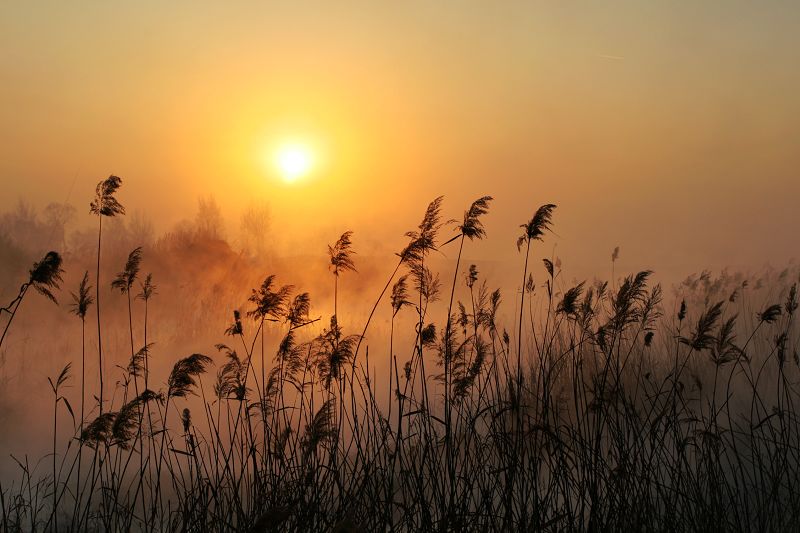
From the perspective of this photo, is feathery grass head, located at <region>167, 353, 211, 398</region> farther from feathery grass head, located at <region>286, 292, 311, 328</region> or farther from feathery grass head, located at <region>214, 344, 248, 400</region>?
feathery grass head, located at <region>286, 292, 311, 328</region>

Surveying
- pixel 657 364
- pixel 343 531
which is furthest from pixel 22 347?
pixel 343 531

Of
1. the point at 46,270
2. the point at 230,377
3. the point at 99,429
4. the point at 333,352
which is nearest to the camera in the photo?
the point at 46,270

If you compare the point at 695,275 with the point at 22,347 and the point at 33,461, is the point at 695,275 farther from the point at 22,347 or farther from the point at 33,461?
the point at 22,347

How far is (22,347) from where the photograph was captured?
1797cm

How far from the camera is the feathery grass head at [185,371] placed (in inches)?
197

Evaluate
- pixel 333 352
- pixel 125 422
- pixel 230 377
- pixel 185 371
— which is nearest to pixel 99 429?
pixel 125 422

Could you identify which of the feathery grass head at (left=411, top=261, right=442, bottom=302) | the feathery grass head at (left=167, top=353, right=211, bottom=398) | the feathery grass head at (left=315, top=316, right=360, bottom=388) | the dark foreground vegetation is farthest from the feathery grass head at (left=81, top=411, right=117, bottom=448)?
the feathery grass head at (left=411, top=261, right=442, bottom=302)

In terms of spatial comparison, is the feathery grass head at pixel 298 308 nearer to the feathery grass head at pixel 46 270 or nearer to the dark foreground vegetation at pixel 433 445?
the dark foreground vegetation at pixel 433 445

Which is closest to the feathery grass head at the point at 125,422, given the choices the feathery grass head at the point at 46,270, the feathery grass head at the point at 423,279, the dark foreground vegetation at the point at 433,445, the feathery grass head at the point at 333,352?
the dark foreground vegetation at the point at 433,445

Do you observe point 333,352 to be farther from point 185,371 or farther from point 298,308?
point 185,371

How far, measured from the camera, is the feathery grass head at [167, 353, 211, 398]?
16.4ft

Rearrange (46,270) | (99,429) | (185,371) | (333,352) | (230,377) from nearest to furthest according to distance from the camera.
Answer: (46,270) → (99,429) → (185,371) → (333,352) → (230,377)

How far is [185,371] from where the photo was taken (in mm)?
5047

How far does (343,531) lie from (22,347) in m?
19.1
